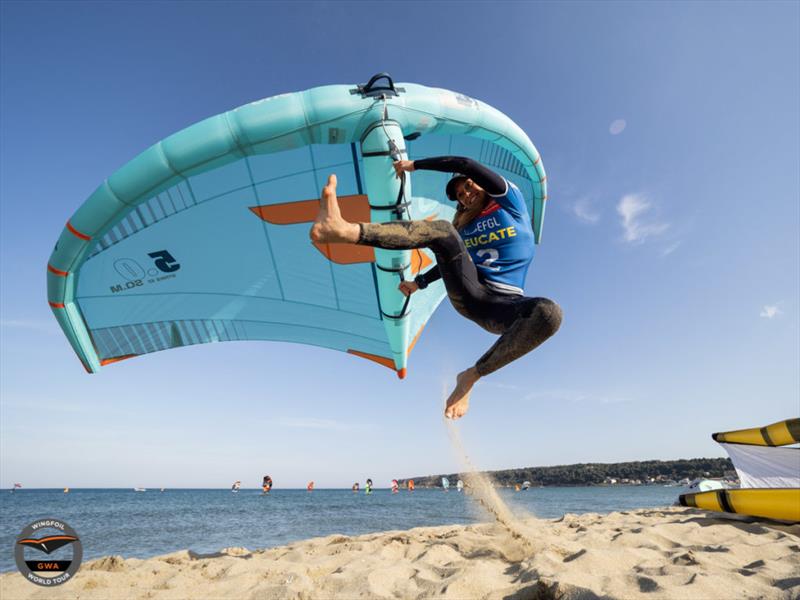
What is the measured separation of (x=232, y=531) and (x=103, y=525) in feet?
29.6

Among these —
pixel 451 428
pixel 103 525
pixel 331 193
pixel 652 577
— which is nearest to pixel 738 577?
pixel 652 577

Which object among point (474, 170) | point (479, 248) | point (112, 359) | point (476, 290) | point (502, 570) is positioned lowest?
point (502, 570)

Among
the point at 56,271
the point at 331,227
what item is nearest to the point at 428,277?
the point at 331,227

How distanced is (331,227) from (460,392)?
5.12ft

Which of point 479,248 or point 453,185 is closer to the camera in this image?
point 479,248

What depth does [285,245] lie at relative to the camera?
23.2 ft

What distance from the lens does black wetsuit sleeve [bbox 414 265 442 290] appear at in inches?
149

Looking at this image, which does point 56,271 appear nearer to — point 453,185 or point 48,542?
point 48,542

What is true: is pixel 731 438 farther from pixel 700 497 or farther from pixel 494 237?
pixel 494 237

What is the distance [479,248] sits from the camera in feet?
10.1

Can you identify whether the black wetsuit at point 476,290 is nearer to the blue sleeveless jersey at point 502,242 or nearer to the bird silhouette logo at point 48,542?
the blue sleeveless jersey at point 502,242

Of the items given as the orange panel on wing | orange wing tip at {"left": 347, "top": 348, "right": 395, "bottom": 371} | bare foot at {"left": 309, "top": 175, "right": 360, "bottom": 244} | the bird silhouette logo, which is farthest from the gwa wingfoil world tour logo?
orange wing tip at {"left": 347, "top": 348, "right": 395, "bottom": 371}

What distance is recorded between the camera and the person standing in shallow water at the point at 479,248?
2477 millimetres

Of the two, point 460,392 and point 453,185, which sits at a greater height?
point 453,185
